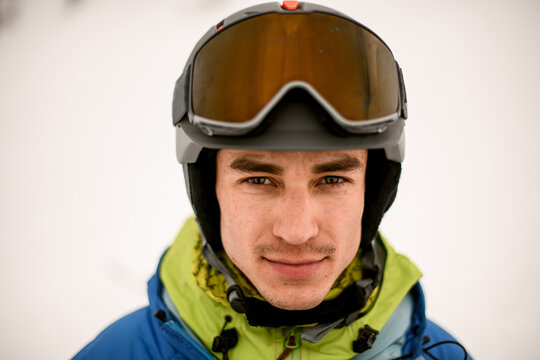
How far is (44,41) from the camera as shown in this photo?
11.4ft

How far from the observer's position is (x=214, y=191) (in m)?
1.63

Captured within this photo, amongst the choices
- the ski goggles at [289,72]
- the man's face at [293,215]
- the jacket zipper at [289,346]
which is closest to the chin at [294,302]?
the man's face at [293,215]

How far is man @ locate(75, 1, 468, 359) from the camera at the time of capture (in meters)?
1.24

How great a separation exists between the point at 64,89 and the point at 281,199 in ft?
10.5

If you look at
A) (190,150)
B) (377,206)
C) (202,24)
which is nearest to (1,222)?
(202,24)

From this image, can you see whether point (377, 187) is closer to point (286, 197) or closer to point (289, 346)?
point (286, 197)

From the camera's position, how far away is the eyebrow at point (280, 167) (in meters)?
1.26

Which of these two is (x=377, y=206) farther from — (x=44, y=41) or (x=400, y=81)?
(x=44, y=41)

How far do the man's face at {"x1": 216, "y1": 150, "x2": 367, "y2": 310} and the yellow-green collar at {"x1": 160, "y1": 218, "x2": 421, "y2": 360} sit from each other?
0.24 meters

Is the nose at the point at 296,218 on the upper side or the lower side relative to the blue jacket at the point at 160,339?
upper

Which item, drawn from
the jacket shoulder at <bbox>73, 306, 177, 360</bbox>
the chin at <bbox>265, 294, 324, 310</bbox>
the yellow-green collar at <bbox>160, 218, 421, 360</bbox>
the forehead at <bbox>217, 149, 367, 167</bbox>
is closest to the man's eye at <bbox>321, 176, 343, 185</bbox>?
the forehead at <bbox>217, 149, 367, 167</bbox>

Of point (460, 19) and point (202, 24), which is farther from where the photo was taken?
point (202, 24)

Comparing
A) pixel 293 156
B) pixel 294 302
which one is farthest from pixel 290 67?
pixel 294 302

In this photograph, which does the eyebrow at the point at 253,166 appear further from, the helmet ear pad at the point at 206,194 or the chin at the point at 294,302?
the chin at the point at 294,302
